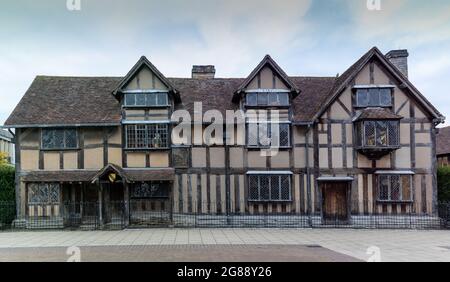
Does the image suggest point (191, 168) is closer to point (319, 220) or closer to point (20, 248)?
point (319, 220)

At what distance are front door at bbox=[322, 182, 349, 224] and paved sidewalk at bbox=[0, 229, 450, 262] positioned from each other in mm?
1204

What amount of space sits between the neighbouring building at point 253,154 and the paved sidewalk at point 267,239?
1439 millimetres

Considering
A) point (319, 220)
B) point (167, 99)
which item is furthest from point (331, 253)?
point (167, 99)

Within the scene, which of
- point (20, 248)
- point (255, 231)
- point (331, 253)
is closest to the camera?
point (331, 253)

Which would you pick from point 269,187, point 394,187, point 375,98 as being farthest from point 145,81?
point 394,187

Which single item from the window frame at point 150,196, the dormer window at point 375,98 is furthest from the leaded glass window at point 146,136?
the dormer window at point 375,98

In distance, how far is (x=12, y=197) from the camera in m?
14.4

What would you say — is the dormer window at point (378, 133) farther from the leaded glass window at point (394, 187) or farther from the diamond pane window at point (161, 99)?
the diamond pane window at point (161, 99)

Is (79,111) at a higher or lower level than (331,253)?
higher

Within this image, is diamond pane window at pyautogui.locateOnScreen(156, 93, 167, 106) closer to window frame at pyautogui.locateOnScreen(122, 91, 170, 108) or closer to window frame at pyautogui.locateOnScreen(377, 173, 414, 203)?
window frame at pyautogui.locateOnScreen(122, 91, 170, 108)

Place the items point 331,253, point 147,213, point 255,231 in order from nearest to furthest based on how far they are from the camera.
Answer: point 331,253 < point 255,231 < point 147,213

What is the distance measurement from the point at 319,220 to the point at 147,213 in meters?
6.91

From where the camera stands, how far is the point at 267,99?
47.0ft

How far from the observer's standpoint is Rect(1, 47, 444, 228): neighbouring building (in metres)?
14.0
